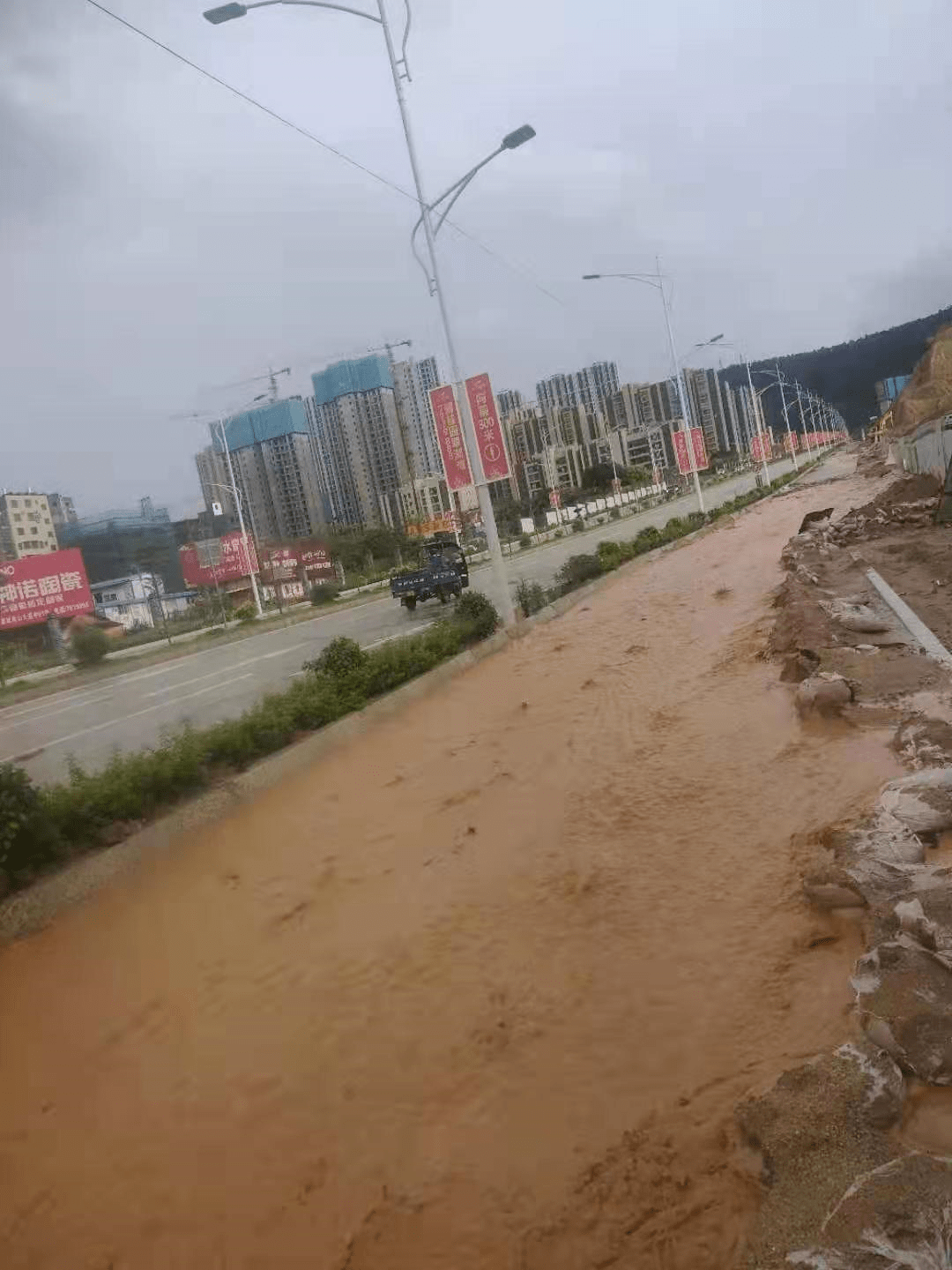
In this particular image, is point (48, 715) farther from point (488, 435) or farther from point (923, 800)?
point (488, 435)

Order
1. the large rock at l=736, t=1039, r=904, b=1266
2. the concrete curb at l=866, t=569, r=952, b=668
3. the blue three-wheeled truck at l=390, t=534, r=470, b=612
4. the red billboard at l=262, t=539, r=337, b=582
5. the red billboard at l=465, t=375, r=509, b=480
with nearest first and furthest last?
the large rock at l=736, t=1039, r=904, b=1266
the concrete curb at l=866, t=569, r=952, b=668
the red billboard at l=465, t=375, r=509, b=480
the blue three-wheeled truck at l=390, t=534, r=470, b=612
the red billboard at l=262, t=539, r=337, b=582

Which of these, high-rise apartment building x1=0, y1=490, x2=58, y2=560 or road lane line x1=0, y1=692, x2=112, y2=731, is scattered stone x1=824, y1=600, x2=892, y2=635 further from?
high-rise apartment building x1=0, y1=490, x2=58, y2=560

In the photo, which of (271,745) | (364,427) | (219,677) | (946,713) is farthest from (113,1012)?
(364,427)

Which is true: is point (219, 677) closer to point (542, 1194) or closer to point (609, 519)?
point (542, 1194)

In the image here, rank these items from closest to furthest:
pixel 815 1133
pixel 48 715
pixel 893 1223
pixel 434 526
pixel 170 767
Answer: pixel 893 1223, pixel 815 1133, pixel 170 767, pixel 48 715, pixel 434 526

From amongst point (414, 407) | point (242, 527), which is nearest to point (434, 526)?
point (414, 407)

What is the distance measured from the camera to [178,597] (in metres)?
13.9

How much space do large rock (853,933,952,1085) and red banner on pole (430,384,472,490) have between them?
13.9m

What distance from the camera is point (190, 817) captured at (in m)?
7.95

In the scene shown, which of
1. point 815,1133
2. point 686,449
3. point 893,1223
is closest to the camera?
point 893,1223

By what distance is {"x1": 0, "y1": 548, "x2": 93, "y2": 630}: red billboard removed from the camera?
9.48m

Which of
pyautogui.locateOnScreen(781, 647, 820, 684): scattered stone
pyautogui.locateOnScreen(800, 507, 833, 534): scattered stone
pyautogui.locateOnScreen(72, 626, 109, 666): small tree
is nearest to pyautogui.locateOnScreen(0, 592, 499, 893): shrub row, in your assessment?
pyautogui.locateOnScreen(72, 626, 109, 666): small tree

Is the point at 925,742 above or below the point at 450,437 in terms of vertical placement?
below

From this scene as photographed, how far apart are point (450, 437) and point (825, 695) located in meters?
10.6
